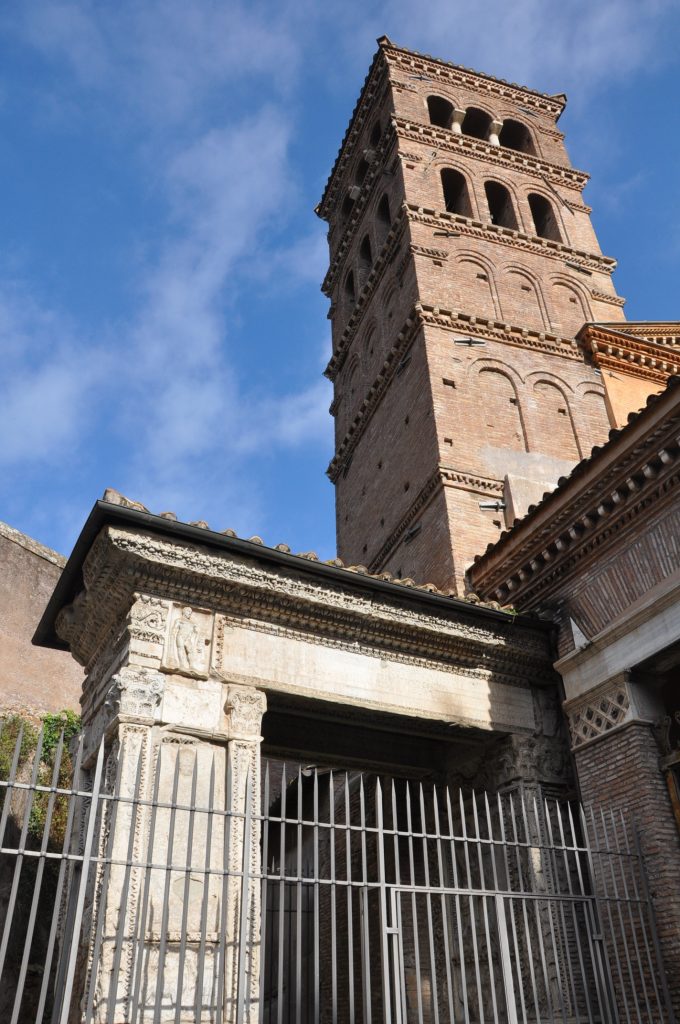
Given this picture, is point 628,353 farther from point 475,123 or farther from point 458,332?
point 475,123

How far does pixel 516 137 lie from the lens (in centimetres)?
2042

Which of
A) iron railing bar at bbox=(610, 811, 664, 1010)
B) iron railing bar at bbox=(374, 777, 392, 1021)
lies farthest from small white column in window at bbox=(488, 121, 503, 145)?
iron railing bar at bbox=(374, 777, 392, 1021)

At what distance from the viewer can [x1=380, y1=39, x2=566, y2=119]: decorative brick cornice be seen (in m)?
20.0

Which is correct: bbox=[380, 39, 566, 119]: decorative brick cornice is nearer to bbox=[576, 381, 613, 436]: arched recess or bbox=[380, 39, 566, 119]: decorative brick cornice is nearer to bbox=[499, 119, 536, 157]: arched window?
bbox=[499, 119, 536, 157]: arched window

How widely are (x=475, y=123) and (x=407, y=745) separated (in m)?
16.0

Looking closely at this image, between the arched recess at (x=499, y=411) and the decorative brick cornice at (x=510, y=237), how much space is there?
3738 millimetres

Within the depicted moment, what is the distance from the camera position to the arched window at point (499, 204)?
17.8 metres

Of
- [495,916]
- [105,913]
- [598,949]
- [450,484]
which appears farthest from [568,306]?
[105,913]

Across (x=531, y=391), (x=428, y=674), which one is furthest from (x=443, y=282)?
(x=428, y=674)

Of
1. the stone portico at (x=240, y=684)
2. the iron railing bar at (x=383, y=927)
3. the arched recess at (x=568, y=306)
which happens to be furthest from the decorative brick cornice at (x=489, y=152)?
the iron railing bar at (x=383, y=927)

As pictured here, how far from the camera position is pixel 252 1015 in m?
5.68

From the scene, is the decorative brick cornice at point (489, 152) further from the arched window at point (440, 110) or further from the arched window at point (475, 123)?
the arched window at point (440, 110)

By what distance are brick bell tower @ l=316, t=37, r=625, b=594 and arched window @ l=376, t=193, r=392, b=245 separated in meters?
0.05

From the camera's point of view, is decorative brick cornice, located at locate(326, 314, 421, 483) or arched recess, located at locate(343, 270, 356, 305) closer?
decorative brick cornice, located at locate(326, 314, 421, 483)
